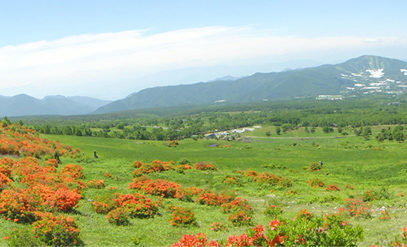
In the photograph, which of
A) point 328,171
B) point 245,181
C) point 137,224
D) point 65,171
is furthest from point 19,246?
point 328,171

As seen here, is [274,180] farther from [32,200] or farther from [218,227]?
[32,200]

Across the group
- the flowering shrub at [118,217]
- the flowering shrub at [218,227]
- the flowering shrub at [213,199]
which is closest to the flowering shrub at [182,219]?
the flowering shrub at [218,227]

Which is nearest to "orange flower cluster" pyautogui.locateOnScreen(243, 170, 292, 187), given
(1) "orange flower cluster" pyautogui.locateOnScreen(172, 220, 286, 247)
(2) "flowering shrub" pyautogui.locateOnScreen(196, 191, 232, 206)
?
(2) "flowering shrub" pyautogui.locateOnScreen(196, 191, 232, 206)

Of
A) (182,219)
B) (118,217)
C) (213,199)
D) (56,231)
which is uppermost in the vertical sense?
(56,231)

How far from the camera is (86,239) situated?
15.6 metres

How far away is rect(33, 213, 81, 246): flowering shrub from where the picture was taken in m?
13.7

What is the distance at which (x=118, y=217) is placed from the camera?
18.2 meters

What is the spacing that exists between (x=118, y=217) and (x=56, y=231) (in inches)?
185

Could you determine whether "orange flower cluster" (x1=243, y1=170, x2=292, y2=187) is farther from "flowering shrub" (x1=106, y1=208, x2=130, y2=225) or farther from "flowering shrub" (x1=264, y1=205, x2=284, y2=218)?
"flowering shrub" (x1=106, y1=208, x2=130, y2=225)

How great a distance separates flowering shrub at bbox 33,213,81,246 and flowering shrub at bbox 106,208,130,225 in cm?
352

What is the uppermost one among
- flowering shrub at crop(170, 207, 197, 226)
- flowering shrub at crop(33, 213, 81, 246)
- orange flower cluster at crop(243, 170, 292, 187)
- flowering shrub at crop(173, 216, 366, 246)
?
flowering shrub at crop(33, 213, 81, 246)

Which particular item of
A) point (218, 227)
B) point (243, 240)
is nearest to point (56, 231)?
point (243, 240)

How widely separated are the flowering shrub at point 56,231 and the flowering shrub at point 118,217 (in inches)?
139

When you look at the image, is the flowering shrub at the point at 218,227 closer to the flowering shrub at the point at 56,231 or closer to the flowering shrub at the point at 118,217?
the flowering shrub at the point at 118,217
